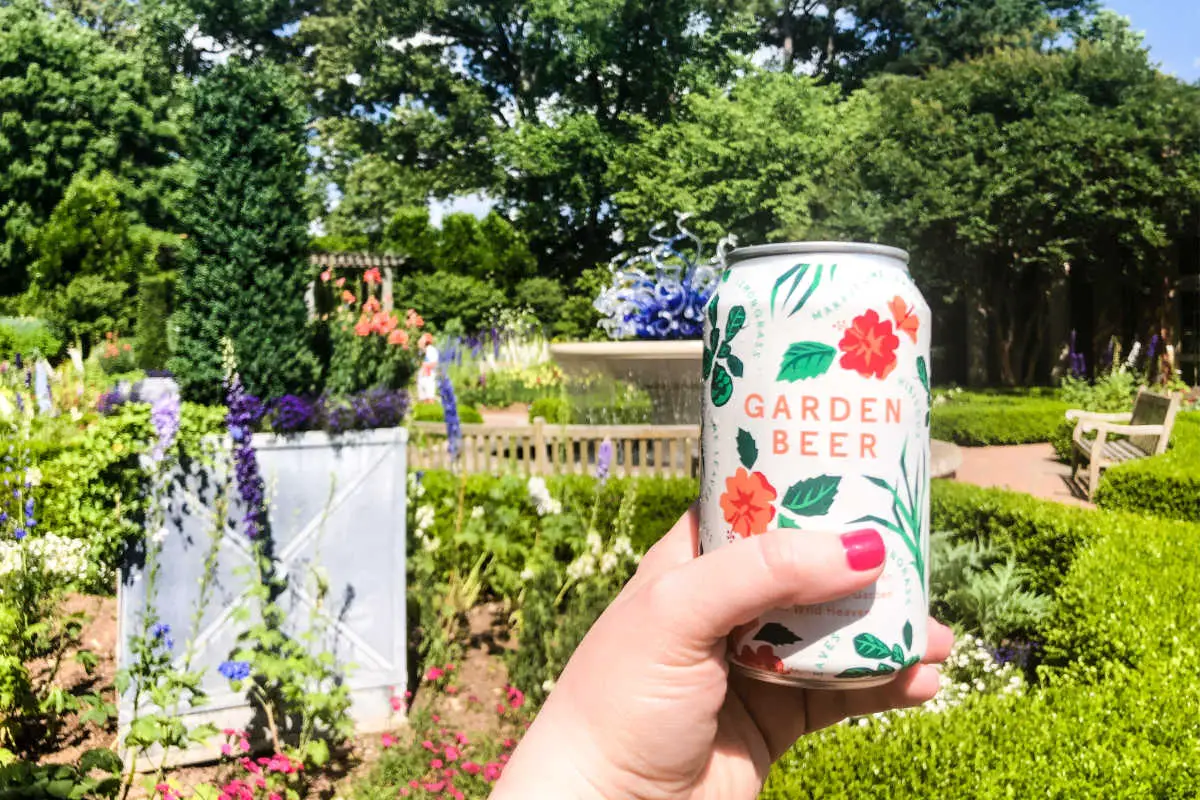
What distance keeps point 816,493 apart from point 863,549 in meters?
0.11

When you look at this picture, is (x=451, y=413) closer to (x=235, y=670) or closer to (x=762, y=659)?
(x=235, y=670)

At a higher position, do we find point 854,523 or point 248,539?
point 854,523

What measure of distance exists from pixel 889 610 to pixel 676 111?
25.7 m

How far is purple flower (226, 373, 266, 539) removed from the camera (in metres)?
3.84

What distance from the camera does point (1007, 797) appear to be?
271 centimetres

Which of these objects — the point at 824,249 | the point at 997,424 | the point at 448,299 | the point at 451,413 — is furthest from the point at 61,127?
the point at 824,249

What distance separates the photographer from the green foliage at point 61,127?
22.9 metres

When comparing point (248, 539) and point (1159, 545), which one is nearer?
point (248, 539)

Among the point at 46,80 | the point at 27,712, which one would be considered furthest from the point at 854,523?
the point at 46,80

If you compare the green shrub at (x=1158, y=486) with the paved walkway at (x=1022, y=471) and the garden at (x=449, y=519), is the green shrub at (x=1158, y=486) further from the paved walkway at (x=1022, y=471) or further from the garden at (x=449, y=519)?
the paved walkway at (x=1022, y=471)

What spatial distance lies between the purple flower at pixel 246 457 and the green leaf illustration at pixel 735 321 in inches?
112

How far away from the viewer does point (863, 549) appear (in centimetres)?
138

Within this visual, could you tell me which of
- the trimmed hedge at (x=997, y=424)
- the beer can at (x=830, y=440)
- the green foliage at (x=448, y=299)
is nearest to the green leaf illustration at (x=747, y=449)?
the beer can at (x=830, y=440)

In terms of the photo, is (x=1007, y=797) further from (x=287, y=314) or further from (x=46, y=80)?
(x=46, y=80)
